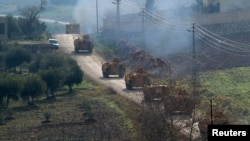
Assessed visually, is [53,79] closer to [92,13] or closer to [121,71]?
[121,71]

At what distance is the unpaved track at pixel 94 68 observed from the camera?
4524 centimetres

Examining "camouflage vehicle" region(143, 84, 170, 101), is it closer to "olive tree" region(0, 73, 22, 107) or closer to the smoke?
"olive tree" region(0, 73, 22, 107)

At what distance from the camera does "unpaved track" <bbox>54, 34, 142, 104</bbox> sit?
45.2m

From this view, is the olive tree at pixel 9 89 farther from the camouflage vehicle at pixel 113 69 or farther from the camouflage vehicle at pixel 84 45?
the camouflage vehicle at pixel 84 45

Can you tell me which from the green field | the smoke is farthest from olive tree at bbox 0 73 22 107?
the smoke

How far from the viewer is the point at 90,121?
126 feet

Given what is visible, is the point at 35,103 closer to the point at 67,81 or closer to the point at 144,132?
the point at 67,81

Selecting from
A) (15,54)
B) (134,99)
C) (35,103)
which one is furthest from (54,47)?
(134,99)

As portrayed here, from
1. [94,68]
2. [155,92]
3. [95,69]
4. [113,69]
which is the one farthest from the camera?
[94,68]

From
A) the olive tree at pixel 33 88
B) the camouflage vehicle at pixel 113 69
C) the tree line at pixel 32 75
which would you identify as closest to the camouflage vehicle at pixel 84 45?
the tree line at pixel 32 75

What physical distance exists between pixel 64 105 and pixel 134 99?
445 cm

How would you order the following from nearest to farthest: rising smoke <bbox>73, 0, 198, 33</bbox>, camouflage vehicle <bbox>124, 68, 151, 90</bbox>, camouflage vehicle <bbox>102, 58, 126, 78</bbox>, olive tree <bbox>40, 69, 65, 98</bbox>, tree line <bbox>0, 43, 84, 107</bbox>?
tree line <bbox>0, 43, 84, 107</bbox>
camouflage vehicle <bbox>124, 68, 151, 90</bbox>
olive tree <bbox>40, 69, 65, 98</bbox>
camouflage vehicle <bbox>102, 58, 126, 78</bbox>
rising smoke <bbox>73, 0, 198, 33</bbox>

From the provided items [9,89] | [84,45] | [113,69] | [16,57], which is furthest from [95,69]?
[9,89]

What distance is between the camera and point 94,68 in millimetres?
58000
